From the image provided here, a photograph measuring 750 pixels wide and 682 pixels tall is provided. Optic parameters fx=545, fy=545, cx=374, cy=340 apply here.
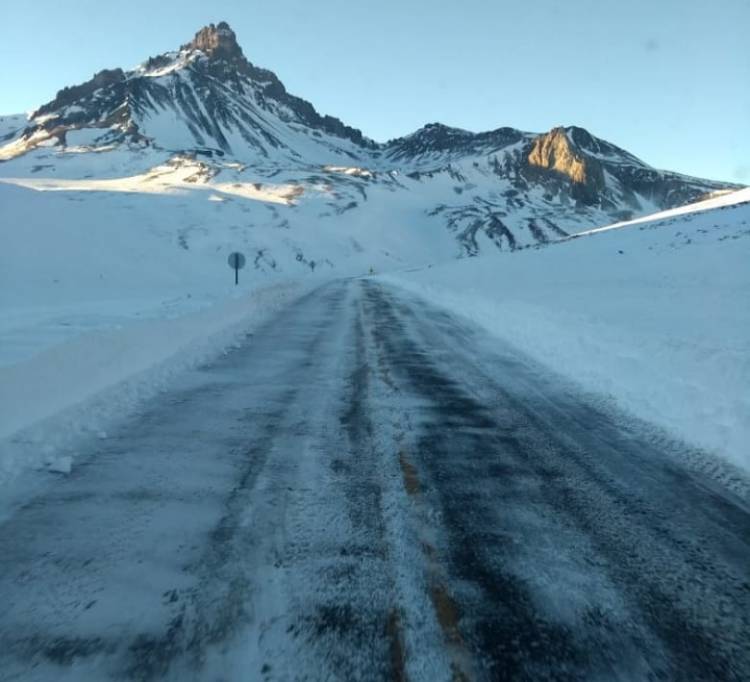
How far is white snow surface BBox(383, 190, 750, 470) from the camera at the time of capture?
7.11m

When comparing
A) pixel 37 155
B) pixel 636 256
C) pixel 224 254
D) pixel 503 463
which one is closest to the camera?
pixel 503 463

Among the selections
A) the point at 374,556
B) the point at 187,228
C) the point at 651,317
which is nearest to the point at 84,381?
the point at 374,556

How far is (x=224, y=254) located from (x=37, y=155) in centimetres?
11061

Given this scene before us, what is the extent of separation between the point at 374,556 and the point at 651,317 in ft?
43.9

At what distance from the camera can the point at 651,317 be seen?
47.3 ft

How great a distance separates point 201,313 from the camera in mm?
13102

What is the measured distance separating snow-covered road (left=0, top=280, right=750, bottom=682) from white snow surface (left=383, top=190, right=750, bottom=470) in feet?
3.80

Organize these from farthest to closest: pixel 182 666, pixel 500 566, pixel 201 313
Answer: pixel 201 313 → pixel 500 566 → pixel 182 666

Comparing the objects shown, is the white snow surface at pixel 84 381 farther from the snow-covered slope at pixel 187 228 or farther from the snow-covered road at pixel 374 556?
the snow-covered road at pixel 374 556

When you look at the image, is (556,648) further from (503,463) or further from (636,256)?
(636,256)

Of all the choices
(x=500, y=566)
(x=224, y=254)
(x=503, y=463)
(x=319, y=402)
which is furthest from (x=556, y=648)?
(x=224, y=254)

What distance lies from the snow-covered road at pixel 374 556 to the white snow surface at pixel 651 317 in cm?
116

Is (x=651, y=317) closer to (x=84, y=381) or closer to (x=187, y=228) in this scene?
(x=84, y=381)

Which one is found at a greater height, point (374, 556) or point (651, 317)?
point (374, 556)
